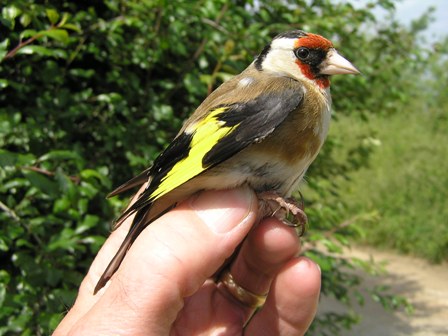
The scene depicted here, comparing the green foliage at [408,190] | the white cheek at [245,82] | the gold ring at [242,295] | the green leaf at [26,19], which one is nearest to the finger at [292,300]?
the gold ring at [242,295]

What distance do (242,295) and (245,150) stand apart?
2.29ft

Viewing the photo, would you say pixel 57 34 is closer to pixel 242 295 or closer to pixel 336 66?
pixel 336 66

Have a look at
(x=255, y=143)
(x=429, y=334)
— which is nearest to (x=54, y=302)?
(x=255, y=143)

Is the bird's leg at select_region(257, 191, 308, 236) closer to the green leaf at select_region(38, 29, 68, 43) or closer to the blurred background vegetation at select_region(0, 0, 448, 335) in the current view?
the blurred background vegetation at select_region(0, 0, 448, 335)

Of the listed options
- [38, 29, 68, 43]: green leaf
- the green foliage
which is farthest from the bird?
the green foliage

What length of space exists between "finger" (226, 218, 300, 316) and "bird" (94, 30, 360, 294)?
3.0 inches

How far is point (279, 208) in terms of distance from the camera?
1657 mm

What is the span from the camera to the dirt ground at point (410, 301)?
18.7ft

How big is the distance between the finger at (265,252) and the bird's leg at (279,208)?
0.03 m

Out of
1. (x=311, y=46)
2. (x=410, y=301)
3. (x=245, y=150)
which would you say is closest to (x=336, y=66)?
(x=311, y=46)

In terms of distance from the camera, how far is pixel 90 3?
276 centimetres

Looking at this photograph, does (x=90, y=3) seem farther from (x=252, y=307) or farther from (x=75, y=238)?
(x=252, y=307)

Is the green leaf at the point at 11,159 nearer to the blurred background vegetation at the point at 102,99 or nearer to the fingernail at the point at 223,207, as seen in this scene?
the blurred background vegetation at the point at 102,99

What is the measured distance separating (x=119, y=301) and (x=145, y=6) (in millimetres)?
1588
